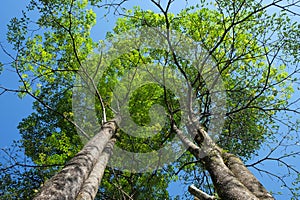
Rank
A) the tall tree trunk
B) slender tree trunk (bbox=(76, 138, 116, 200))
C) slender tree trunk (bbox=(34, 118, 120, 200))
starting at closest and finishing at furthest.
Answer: slender tree trunk (bbox=(34, 118, 120, 200)) < the tall tree trunk < slender tree trunk (bbox=(76, 138, 116, 200))

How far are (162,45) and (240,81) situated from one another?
3.56 metres

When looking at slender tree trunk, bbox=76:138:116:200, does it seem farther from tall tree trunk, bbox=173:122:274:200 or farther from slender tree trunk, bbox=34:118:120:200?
tall tree trunk, bbox=173:122:274:200

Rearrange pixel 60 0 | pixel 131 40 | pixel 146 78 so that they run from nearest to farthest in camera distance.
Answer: pixel 60 0
pixel 131 40
pixel 146 78

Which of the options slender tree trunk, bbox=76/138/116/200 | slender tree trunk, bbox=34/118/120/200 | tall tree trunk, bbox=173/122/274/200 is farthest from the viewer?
slender tree trunk, bbox=76/138/116/200

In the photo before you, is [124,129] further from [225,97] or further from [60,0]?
[60,0]

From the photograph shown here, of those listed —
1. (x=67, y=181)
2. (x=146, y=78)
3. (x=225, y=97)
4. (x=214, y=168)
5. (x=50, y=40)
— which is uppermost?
(x=146, y=78)

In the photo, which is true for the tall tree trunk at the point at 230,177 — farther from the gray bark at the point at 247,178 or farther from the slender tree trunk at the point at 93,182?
the slender tree trunk at the point at 93,182

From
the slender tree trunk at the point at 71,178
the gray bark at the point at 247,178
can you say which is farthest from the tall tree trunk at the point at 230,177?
the slender tree trunk at the point at 71,178

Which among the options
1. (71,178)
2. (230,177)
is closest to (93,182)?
(71,178)

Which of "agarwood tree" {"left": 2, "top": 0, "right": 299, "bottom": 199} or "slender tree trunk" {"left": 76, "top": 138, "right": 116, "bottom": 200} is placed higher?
"agarwood tree" {"left": 2, "top": 0, "right": 299, "bottom": 199}

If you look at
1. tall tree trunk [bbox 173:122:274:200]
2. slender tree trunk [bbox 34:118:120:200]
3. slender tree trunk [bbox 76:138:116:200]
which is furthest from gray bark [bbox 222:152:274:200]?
slender tree trunk [bbox 34:118:120:200]

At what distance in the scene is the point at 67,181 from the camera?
3.43 metres

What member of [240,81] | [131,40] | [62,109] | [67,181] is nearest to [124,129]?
[62,109]

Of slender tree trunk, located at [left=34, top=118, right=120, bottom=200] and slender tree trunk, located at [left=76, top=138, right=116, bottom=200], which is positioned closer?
slender tree trunk, located at [left=34, top=118, right=120, bottom=200]
